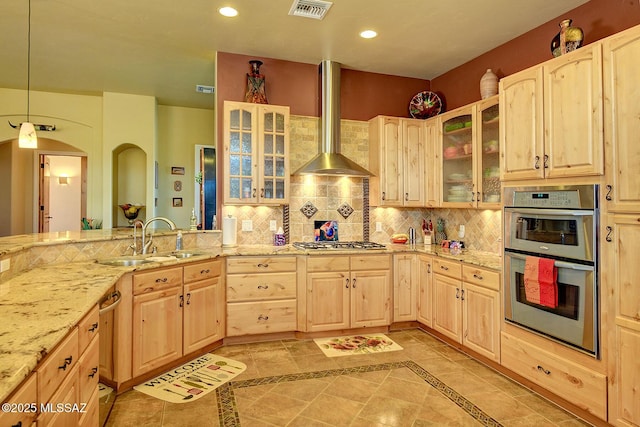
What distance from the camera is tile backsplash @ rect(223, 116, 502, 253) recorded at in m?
4.15

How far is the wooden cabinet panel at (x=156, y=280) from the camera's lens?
274cm

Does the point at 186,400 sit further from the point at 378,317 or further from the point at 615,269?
the point at 615,269

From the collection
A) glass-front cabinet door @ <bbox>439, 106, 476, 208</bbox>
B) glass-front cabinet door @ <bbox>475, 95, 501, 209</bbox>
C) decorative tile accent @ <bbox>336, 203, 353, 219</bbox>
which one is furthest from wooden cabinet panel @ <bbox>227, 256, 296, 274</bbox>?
glass-front cabinet door @ <bbox>475, 95, 501, 209</bbox>

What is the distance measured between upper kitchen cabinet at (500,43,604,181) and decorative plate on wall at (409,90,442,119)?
148cm

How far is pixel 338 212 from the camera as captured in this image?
4.46 meters

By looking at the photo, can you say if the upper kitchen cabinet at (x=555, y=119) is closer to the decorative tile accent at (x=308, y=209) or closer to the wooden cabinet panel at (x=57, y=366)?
the decorative tile accent at (x=308, y=209)

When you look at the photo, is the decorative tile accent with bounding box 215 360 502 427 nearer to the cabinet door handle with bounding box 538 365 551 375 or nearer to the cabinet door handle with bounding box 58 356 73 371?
the cabinet door handle with bounding box 538 365 551 375

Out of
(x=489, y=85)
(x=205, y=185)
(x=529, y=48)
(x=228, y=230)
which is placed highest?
(x=529, y=48)

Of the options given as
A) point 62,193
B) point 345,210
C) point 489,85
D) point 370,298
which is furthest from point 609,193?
point 62,193

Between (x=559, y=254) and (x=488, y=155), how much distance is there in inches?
51.7

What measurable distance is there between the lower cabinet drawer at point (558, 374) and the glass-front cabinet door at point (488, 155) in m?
1.23

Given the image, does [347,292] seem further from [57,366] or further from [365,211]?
[57,366]

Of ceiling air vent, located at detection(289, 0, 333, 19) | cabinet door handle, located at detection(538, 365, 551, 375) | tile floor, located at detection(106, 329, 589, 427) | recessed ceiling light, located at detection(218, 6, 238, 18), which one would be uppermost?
recessed ceiling light, located at detection(218, 6, 238, 18)

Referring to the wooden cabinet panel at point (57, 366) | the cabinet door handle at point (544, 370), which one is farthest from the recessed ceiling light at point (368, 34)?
the wooden cabinet panel at point (57, 366)
